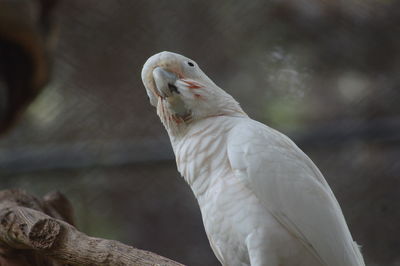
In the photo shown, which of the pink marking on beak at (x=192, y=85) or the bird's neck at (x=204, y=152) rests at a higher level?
the pink marking on beak at (x=192, y=85)

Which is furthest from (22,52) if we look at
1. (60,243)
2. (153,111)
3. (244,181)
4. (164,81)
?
(244,181)

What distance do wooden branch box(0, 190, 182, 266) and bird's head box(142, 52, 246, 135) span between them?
1.63 feet

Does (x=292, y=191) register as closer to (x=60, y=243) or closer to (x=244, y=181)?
(x=244, y=181)

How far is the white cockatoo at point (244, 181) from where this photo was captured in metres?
1.82

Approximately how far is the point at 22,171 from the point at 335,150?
198 centimetres

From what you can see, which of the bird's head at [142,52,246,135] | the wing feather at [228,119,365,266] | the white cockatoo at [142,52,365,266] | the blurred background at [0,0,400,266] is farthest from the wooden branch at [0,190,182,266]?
the blurred background at [0,0,400,266]

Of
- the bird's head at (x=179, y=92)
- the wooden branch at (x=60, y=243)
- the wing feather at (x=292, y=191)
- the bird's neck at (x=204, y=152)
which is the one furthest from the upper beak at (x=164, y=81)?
the wooden branch at (x=60, y=243)

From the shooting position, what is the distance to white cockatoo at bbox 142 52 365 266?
1.82 metres

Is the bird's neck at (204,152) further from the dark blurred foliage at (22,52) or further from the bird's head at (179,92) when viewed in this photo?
the dark blurred foliage at (22,52)

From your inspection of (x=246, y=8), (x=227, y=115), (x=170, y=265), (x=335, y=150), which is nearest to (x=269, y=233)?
(x=170, y=265)

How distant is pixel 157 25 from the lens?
12.4 ft

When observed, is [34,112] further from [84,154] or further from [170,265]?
[170,265]

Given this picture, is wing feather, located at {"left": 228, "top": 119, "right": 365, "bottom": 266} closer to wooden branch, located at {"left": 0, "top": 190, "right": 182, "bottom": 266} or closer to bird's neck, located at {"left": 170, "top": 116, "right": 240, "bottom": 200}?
bird's neck, located at {"left": 170, "top": 116, "right": 240, "bottom": 200}

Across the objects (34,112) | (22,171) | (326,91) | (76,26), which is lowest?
(22,171)
